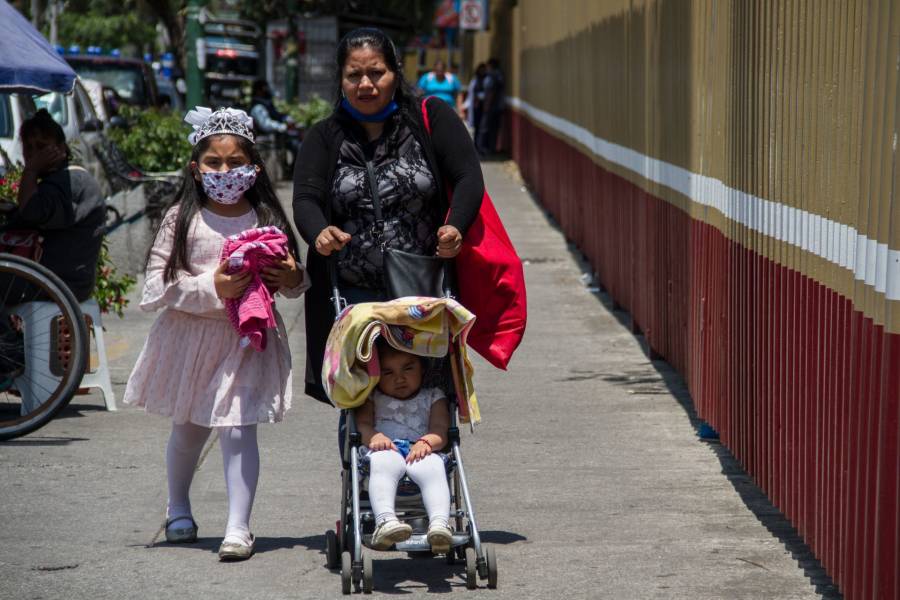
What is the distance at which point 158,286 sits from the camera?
19.3 ft

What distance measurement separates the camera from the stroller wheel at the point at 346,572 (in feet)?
17.6

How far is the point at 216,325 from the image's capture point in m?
5.97

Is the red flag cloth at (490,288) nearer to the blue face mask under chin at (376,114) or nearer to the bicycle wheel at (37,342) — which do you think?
→ the blue face mask under chin at (376,114)

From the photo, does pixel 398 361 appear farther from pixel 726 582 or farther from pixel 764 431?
pixel 764 431

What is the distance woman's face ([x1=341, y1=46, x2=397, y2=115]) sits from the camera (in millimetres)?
5684

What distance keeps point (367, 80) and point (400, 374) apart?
1.01 metres

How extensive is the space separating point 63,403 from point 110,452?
318 millimetres

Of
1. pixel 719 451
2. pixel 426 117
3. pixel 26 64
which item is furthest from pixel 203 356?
pixel 26 64

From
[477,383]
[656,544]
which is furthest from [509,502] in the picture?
[477,383]

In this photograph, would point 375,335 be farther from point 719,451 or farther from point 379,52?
point 719,451

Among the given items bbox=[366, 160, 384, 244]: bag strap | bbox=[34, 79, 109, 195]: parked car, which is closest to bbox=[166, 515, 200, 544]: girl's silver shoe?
bbox=[366, 160, 384, 244]: bag strap

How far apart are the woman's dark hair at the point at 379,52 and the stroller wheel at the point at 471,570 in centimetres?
156

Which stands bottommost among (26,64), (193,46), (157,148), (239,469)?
(239,469)

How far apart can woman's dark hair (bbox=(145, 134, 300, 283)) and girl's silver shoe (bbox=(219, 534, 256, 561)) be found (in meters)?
0.95
